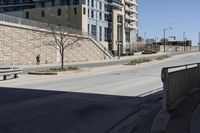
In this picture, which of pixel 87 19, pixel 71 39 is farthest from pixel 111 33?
pixel 71 39

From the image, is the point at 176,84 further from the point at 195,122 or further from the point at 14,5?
the point at 14,5

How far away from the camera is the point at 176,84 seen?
12844mm

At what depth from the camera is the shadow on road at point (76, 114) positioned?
9484mm

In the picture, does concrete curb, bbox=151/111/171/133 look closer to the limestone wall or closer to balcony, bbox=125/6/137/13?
the limestone wall

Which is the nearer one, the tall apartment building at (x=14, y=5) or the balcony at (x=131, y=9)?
the tall apartment building at (x=14, y=5)

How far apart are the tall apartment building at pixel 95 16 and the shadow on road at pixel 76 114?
76.8 metres

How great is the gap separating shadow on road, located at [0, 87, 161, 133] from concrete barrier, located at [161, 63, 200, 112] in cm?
61

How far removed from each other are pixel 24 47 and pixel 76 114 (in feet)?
148

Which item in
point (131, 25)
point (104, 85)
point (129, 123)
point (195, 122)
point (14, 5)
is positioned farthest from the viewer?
point (131, 25)

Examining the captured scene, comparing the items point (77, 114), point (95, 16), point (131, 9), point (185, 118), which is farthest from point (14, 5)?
point (185, 118)

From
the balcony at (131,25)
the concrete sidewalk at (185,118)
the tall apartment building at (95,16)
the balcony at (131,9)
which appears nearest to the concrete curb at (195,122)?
the concrete sidewalk at (185,118)

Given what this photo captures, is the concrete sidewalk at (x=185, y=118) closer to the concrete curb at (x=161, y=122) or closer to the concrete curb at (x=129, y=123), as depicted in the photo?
the concrete curb at (x=161, y=122)

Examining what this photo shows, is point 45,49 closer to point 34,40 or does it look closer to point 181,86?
point 34,40

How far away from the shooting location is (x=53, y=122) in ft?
33.2
